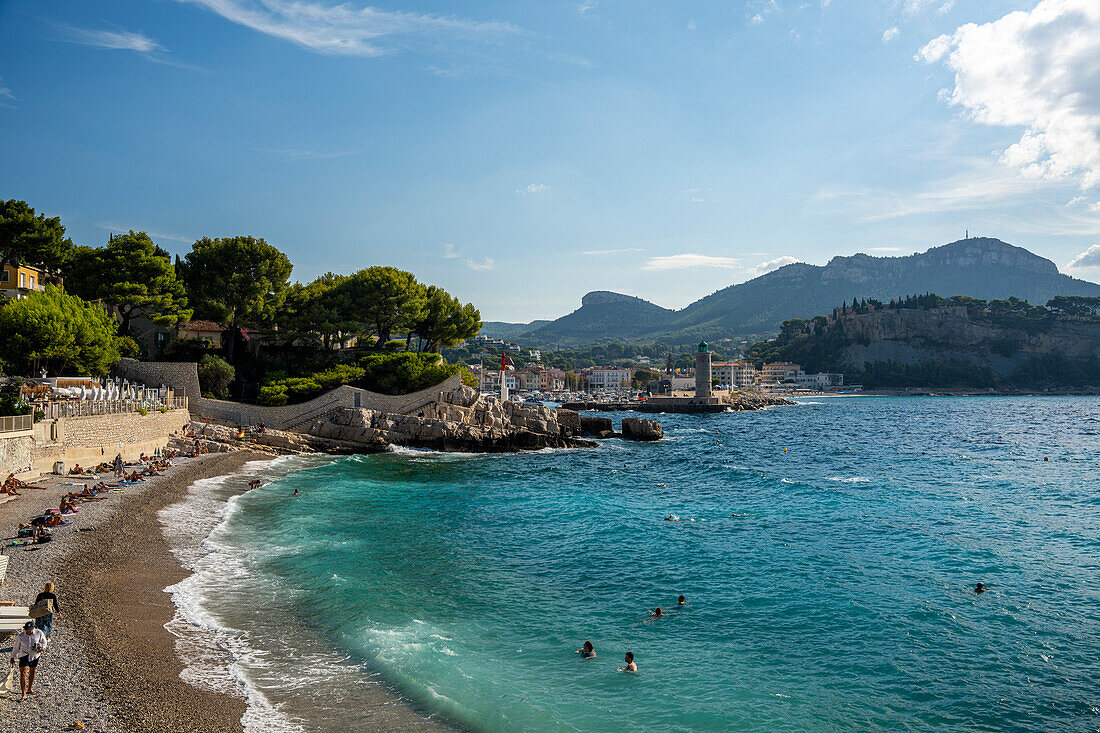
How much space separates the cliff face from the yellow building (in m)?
185

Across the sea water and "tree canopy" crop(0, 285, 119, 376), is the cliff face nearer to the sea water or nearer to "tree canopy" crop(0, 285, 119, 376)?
the sea water

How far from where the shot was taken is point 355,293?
5241cm

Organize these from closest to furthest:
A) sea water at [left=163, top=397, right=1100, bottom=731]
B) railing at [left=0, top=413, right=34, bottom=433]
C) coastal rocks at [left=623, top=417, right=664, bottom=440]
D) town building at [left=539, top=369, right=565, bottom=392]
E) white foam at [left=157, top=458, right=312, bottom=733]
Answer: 1. white foam at [left=157, top=458, right=312, bottom=733]
2. sea water at [left=163, top=397, right=1100, bottom=731]
3. railing at [left=0, top=413, right=34, bottom=433]
4. coastal rocks at [left=623, top=417, right=664, bottom=440]
5. town building at [left=539, top=369, right=565, bottom=392]

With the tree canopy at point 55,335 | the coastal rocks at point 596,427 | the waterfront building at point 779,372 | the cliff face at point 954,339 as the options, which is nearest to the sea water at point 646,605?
the tree canopy at point 55,335

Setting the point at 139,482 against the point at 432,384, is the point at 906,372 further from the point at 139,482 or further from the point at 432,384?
the point at 139,482

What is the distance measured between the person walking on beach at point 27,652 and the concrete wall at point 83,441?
17.1m

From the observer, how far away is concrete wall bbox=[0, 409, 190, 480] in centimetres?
2328

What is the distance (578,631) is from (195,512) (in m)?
16.7

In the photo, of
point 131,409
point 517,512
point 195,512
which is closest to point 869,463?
point 517,512

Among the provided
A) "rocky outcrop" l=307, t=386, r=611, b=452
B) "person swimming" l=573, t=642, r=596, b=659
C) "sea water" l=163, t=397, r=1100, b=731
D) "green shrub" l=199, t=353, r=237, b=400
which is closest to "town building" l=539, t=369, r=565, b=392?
Result: "rocky outcrop" l=307, t=386, r=611, b=452

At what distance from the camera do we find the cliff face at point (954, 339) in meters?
169

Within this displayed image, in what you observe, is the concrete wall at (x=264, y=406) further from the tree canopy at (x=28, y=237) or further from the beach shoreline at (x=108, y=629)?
the beach shoreline at (x=108, y=629)

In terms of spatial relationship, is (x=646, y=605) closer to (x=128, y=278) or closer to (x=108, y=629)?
(x=108, y=629)

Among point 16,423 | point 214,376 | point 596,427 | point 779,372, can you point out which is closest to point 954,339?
point 779,372
